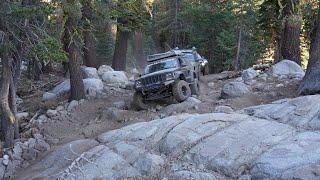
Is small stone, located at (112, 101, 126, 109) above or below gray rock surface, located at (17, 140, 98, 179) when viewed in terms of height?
above

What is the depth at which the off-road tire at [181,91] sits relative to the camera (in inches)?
593

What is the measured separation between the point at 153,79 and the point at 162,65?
3.69 ft

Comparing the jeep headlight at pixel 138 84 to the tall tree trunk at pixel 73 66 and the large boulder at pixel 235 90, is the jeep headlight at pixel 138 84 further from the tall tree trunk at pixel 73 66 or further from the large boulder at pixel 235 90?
the large boulder at pixel 235 90

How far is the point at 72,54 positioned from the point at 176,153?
Result: 328 inches

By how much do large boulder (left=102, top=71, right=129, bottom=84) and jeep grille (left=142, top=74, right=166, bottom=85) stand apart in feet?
15.9

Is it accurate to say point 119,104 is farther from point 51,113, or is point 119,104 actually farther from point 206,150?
Answer: point 206,150

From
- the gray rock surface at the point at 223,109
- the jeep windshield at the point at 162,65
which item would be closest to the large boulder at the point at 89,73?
the jeep windshield at the point at 162,65

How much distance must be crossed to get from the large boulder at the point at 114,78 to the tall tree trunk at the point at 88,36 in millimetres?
1592

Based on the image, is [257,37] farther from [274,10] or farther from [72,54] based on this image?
[72,54]

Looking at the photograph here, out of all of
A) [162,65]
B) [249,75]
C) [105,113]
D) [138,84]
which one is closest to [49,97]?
[105,113]

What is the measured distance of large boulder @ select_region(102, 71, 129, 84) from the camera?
20.3 meters

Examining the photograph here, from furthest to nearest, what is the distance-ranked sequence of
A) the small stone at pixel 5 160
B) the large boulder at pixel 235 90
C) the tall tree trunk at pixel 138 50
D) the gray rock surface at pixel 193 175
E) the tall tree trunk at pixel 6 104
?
the tall tree trunk at pixel 138 50, the large boulder at pixel 235 90, the tall tree trunk at pixel 6 104, the small stone at pixel 5 160, the gray rock surface at pixel 193 175

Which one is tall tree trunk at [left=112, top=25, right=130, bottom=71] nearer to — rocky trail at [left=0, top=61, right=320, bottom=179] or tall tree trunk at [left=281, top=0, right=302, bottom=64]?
rocky trail at [left=0, top=61, right=320, bottom=179]

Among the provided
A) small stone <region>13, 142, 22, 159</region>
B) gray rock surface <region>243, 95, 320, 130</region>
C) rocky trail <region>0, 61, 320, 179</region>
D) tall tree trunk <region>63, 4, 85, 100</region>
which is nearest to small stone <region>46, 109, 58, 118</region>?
rocky trail <region>0, 61, 320, 179</region>
